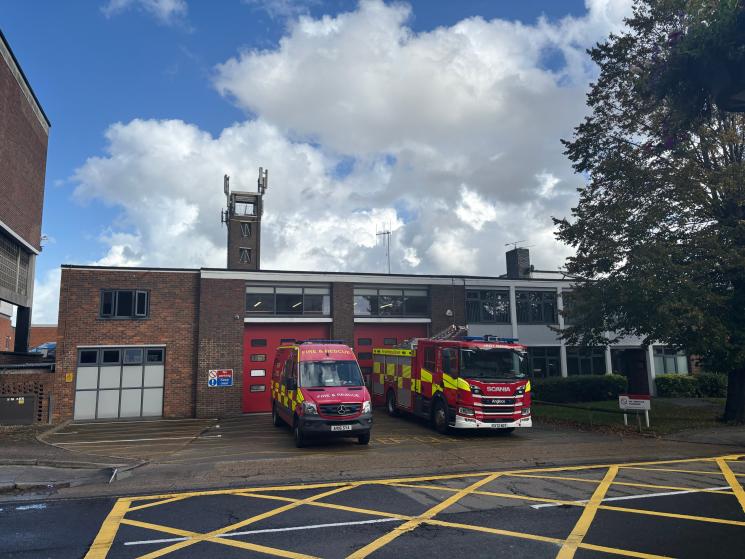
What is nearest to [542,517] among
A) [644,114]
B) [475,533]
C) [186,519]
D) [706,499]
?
[475,533]

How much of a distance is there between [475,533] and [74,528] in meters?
5.12

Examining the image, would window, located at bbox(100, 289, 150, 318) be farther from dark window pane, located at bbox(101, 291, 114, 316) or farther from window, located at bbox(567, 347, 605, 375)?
window, located at bbox(567, 347, 605, 375)

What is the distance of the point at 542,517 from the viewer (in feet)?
23.2

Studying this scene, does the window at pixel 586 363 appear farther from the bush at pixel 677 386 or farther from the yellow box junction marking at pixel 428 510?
the yellow box junction marking at pixel 428 510

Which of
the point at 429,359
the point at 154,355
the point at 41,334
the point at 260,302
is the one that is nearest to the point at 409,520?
the point at 429,359

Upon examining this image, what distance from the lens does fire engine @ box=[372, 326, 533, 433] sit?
13953 mm

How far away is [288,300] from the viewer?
2062 cm

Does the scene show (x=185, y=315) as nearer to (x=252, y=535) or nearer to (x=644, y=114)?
(x=252, y=535)

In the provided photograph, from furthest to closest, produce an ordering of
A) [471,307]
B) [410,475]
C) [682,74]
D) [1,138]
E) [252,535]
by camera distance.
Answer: [471,307] → [1,138] → [410,475] → [682,74] → [252,535]

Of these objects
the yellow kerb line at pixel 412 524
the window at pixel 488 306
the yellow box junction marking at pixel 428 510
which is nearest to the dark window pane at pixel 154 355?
the yellow box junction marking at pixel 428 510

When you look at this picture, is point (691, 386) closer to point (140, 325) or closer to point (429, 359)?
point (429, 359)

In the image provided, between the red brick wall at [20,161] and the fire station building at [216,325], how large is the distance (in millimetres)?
4795

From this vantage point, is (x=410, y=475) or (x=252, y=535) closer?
(x=252, y=535)

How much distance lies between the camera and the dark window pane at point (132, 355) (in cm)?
1858
